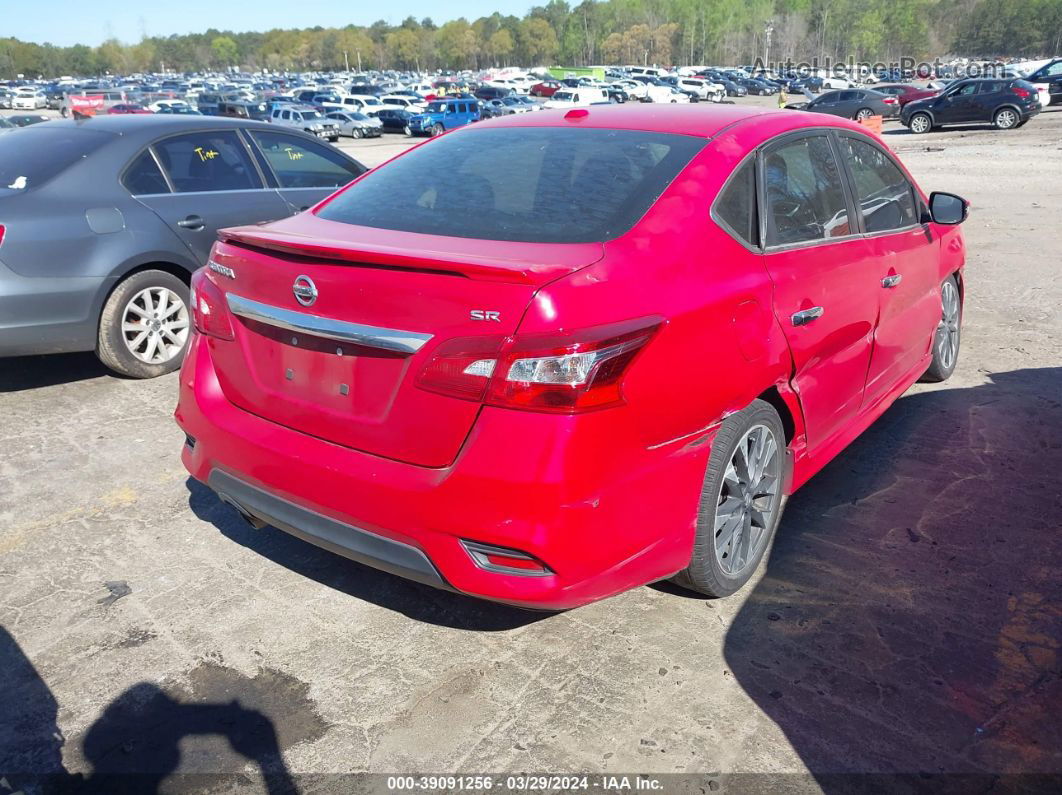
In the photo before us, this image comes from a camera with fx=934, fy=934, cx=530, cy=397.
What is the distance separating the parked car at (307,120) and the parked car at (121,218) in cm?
3654

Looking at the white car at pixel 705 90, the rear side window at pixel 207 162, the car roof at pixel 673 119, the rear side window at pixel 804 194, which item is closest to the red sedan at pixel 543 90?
the white car at pixel 705 90

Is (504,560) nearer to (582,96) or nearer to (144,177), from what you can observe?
(144,177)

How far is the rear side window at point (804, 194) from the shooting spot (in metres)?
3.42

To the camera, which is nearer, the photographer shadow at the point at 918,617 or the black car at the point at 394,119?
the photographer shadow at the point at 918,617

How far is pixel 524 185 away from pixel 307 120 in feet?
140

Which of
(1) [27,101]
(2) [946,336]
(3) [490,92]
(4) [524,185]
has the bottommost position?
(2) [946,336]

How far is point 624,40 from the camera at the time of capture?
154750 mm

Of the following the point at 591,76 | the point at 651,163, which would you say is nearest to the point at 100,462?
the point at 651,163

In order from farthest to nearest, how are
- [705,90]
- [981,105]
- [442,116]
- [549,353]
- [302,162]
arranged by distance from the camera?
[705,90] < [442,116] < [981,105] < [302,162] < [549,353]

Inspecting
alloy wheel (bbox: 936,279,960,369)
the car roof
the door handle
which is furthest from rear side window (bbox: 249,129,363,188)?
the door handle

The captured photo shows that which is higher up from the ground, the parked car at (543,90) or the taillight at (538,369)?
the taillight at (538,369)

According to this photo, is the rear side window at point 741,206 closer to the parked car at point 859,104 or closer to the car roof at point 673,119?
the car roof at point 673,119

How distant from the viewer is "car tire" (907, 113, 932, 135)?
29.8 m

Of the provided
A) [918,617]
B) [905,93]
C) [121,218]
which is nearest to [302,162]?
[121,218]
